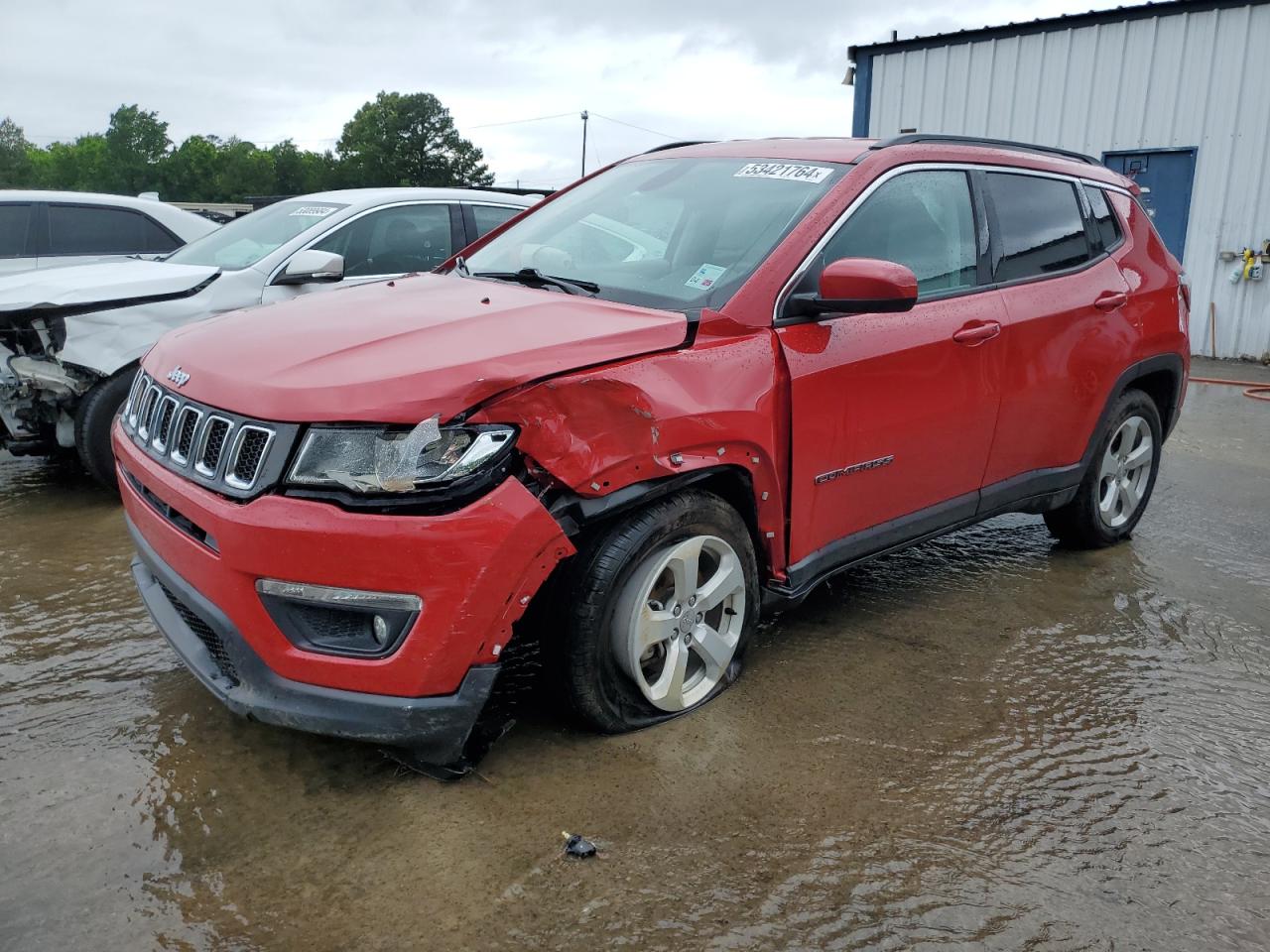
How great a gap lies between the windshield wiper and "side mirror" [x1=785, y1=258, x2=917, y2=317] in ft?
2.06

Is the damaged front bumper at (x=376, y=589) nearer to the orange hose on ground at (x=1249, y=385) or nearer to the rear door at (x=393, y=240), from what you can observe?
the rear door at (x=393, y=240)

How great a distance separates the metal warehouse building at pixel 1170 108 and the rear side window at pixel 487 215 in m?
8.02

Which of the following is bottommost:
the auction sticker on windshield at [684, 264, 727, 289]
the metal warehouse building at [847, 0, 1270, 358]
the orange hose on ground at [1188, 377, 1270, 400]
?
the orange hose on ground at [1188, 377, 1270, 400]

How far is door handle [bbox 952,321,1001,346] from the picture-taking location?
11.4ft

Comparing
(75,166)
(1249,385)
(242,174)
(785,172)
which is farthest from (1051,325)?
(75,166)

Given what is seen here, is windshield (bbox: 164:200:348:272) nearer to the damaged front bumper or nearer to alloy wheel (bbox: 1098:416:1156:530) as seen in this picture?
the damaged front bumper

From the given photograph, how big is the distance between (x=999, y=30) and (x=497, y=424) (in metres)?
12.0

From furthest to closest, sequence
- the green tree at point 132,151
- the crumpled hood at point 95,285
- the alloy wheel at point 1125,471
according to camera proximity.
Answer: the green tree at point 132,151 → the crumpled hood at point 95,285 → the alloy wheel at point 1125,471

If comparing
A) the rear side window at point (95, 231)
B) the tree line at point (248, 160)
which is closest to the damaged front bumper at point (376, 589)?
the rear side window at point (95, 231)

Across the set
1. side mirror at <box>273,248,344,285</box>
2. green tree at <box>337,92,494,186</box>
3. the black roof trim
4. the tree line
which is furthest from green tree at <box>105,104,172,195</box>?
side mirror at <box>273,248,344,285</box>

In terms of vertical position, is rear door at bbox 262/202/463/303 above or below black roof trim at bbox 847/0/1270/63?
below

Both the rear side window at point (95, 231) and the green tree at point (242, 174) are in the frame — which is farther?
the green tree at point (242, 174)

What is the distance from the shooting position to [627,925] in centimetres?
217

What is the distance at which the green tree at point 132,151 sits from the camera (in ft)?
309
